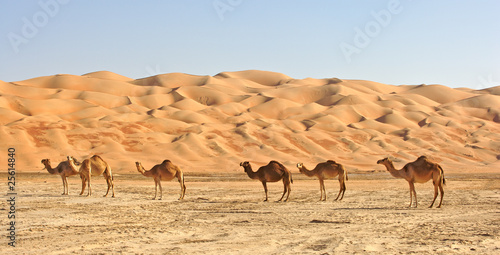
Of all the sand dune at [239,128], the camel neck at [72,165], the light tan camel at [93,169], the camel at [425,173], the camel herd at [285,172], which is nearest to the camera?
the camel at [425,173]

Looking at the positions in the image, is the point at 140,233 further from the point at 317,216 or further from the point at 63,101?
the point at 63,101

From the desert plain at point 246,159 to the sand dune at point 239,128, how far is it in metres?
0.28

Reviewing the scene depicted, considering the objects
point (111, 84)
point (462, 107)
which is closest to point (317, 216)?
point (462, 107)

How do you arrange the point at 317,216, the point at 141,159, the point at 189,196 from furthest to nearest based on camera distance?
1. the point at 141,159
2. the point at 189,196
3. the point at 317,216

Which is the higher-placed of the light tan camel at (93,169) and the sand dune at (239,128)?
the sand dune at (239,128)

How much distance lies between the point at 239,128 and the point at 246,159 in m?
13.6

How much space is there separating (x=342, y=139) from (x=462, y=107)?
43111 millimetres

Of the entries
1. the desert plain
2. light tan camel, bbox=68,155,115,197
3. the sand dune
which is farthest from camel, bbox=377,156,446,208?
the sand dune

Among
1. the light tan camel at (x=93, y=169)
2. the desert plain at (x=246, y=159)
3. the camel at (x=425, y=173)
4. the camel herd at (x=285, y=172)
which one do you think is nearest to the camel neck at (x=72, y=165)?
the camel herd at (x=285, y=172)

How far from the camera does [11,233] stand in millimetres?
10898

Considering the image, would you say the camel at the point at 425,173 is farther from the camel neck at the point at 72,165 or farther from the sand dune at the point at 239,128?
the sand dune at the point at 239,128

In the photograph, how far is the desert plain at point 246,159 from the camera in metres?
10.8

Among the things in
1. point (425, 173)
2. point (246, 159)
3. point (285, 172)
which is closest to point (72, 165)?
point (285, 172)

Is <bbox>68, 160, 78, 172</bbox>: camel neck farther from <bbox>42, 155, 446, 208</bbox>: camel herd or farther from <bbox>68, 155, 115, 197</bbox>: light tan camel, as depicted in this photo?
<bbox>68, 155, 115, 197</bbox>: light tan camel
